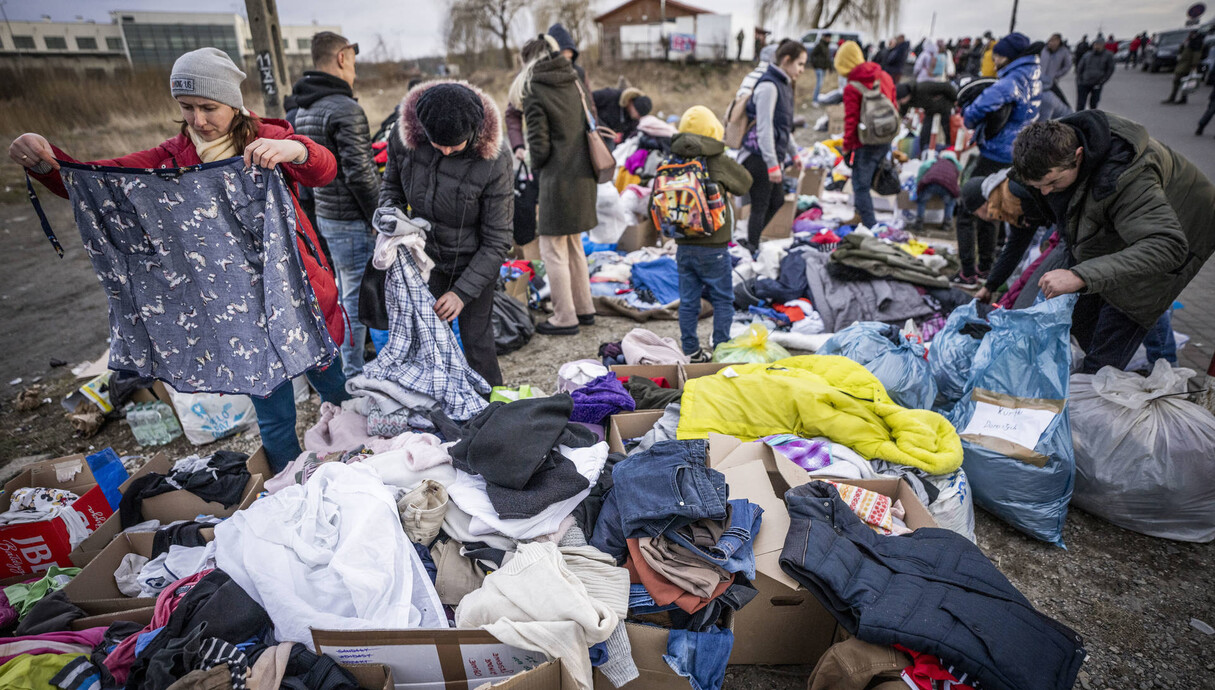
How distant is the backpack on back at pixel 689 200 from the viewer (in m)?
3.27

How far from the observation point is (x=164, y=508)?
7.83ft

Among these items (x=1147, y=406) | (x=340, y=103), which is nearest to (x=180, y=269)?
(x=340, y=103)

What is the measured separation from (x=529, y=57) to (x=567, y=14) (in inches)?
889

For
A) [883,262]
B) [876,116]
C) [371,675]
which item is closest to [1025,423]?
[883,262]

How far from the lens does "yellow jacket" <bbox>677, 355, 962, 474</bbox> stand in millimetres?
2430

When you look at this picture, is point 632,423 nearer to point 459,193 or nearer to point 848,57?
point 459,193

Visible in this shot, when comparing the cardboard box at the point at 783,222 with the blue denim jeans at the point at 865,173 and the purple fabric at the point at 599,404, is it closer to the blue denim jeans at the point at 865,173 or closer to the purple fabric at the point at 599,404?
the blue denim jeans at the point at 865,173

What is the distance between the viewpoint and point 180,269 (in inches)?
84.6

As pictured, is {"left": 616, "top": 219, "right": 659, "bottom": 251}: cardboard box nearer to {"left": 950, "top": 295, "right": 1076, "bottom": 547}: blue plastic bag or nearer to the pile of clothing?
{"left": 950, "top": 295, "right": 1076, "bottom": 547}: blue plastic bag

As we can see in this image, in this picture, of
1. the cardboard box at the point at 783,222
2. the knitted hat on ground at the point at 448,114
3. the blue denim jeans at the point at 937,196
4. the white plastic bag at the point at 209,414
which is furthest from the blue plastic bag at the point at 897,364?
the blue denim jeans at the point at 937,196

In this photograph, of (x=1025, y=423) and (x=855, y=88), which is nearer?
(x=1025, y=423)

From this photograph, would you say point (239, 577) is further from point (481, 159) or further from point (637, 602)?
point (481, 159)

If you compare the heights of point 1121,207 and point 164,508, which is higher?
point 1121,207

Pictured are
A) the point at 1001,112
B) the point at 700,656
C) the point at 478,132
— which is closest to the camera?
the point at 700,656
